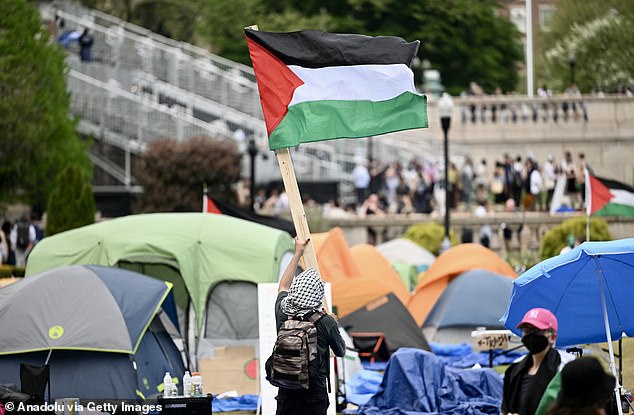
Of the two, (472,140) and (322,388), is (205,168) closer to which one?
(472,140)

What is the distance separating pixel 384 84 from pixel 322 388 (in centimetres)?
325

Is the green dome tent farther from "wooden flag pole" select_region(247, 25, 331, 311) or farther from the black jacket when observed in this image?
the black jacket

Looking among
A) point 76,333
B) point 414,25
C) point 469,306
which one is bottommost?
point 469,306

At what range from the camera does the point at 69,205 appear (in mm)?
30312

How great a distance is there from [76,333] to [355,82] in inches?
173

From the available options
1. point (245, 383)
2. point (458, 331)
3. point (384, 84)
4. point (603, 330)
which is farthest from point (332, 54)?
point (458, 331)

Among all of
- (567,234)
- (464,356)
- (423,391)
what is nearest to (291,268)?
(423,391)

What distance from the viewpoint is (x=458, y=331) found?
74.8ft

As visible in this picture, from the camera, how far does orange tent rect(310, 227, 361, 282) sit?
23.2 m

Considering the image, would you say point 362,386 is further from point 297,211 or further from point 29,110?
point 29,110

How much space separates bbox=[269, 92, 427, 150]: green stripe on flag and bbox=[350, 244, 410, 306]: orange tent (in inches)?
471

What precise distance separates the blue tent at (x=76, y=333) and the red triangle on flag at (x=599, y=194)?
10.4 m

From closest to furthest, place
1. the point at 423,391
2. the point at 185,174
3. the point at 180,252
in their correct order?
the point at 423,391 → the point at 180,252 → the point at 185,174

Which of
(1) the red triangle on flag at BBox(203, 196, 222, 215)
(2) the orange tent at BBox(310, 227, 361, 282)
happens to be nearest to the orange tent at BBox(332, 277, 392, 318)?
(2) the orange tent at BBox(310, 227, 361, 282)
